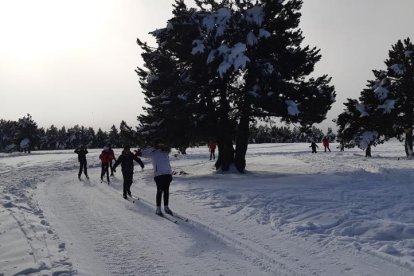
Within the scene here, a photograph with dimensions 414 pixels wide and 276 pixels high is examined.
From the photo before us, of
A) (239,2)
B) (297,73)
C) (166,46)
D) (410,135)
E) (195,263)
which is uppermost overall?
(239,2)

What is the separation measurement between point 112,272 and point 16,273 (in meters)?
1.32

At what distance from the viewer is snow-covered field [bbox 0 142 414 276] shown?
629 centimetres

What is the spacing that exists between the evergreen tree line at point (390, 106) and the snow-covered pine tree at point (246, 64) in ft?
36.8

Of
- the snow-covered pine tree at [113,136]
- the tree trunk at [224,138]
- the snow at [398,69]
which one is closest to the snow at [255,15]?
the tree trunk at [224,138]

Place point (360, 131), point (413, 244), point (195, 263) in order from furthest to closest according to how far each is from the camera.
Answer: point (360, 131) < point (413, 244) < point (195, 263)

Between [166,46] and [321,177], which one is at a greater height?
[166,46]

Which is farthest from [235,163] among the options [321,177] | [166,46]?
[166,46]

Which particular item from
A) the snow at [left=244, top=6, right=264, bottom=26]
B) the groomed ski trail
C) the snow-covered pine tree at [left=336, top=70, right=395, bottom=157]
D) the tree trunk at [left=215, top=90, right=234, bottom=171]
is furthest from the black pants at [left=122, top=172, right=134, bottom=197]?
the snow-covered pine tree at [left=336, top=70, right=395, bottom=157]

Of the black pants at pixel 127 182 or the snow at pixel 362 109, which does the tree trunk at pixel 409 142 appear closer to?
the snow at pixel 362 109

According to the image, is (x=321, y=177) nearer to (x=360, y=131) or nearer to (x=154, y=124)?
(x=154, y=124)

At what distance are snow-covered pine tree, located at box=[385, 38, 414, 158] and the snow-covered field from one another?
17604 millimetres

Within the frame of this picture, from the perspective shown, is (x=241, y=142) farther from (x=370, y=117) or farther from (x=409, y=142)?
(x=409, y=142)

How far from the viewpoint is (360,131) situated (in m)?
33.8

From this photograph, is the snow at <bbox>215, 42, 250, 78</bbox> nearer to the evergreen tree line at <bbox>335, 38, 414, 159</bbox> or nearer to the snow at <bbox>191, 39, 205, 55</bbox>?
the snow at <bbox>191, 39, 205, 55</bbox>
